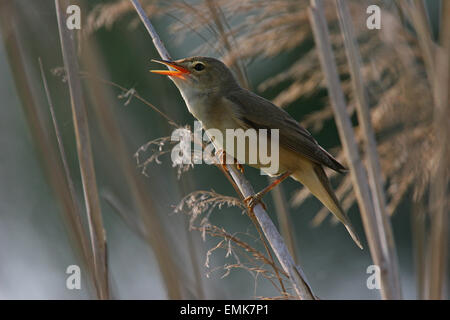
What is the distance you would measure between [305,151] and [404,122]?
613mm

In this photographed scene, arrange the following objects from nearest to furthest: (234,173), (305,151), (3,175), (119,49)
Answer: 1. (234,173)
2. (305,151)
3. (3,175)
4. (119,49)

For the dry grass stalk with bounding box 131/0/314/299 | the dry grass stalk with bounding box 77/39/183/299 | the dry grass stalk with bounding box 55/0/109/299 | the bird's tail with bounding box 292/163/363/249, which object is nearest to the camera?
the dry grass stalk with bounding box 131/0/314/299

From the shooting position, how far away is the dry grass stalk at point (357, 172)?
6.96 ft

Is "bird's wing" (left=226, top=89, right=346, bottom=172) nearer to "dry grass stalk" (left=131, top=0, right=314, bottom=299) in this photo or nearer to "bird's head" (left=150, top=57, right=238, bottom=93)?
"bird's head" (left=150, top=57, right=238, bottom=93)

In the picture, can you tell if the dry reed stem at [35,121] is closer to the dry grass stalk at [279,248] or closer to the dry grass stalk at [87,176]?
the dry grass stalk at [87,176]

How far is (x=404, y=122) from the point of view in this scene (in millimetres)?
2512

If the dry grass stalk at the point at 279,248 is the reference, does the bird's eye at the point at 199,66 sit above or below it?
above

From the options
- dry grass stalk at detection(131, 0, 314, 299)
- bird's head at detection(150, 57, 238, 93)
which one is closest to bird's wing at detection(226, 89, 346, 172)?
bird's head at detection(150, 57, 238, 93)

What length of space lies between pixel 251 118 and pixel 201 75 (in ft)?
1.26

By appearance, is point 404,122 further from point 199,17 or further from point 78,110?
point 78,110

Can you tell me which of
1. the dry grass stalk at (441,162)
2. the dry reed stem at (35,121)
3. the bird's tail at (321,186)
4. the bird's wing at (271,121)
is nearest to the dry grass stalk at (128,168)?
the dry reed stem at (35,121)

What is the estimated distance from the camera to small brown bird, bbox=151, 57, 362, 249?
9.65 feet

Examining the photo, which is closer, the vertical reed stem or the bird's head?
the vertical reed stem
